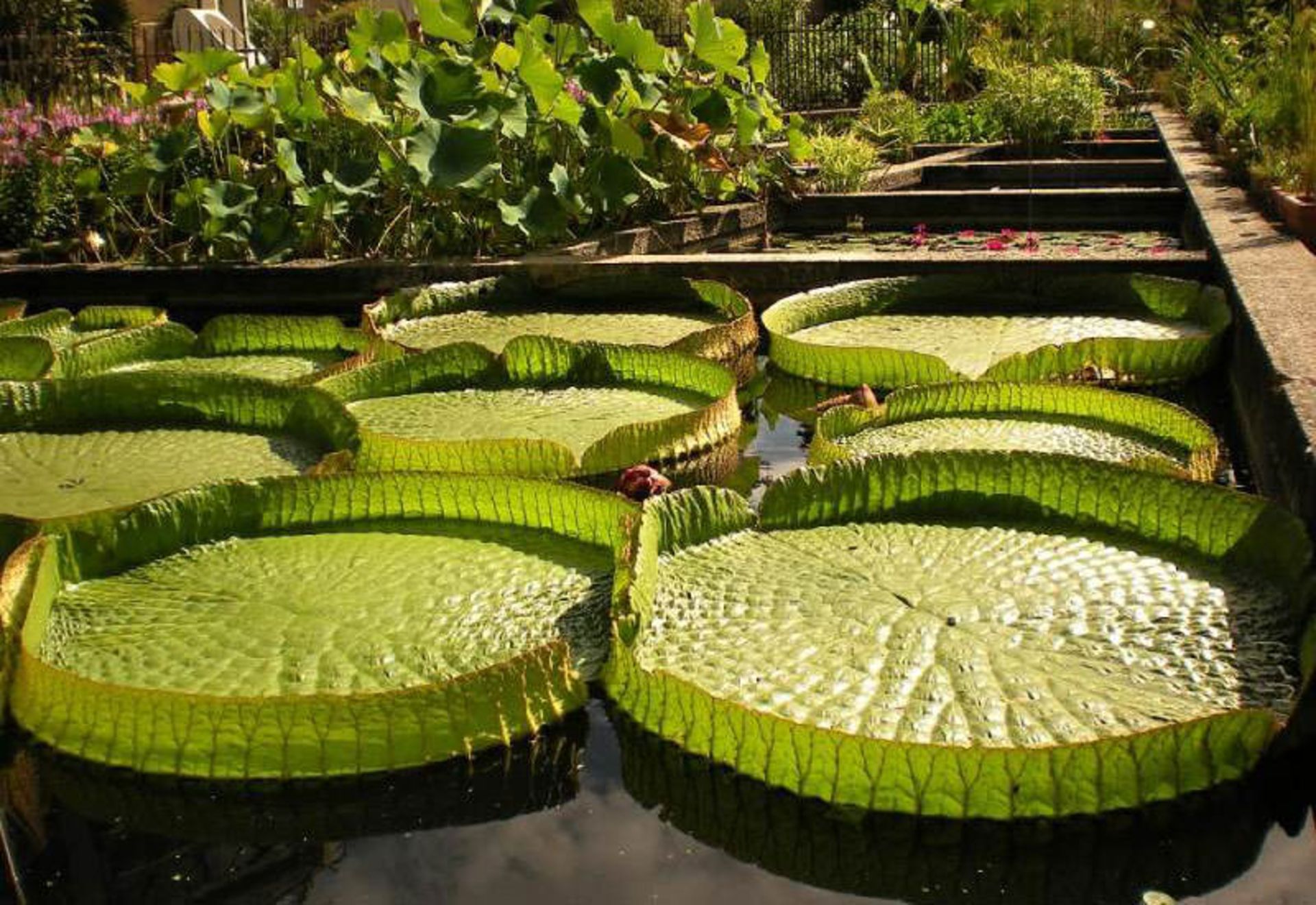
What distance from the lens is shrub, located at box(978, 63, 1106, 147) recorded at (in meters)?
12.3

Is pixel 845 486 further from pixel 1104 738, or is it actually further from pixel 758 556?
pixel 1104 738

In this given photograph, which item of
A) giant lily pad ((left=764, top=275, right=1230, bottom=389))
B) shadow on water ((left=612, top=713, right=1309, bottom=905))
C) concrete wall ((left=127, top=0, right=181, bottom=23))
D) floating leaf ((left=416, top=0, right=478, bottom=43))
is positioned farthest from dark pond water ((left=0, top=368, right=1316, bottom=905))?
concrete wall ((left=127, top=0, right=181, bottom=23))

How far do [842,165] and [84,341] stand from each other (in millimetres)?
5495

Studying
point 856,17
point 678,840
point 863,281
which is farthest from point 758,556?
point 856,17

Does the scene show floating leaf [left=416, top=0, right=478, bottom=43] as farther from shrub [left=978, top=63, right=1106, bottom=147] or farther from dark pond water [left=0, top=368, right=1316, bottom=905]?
shrub [left=978, top=63, right=1106, bottom=147]

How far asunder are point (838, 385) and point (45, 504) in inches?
96.0

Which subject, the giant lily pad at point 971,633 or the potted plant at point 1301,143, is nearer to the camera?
the giant lily pad at point 971,633

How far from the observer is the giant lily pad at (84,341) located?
481cm

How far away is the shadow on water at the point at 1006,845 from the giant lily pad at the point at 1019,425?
134cm

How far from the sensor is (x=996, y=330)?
505 cm

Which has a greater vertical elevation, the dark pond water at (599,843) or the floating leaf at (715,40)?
the floating leaf at (715,40)

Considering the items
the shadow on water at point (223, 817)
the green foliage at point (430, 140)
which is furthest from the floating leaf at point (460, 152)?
the shadow on water at point (223, 817)

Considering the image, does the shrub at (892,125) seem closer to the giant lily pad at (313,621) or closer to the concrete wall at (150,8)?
the giant lily pad at (313,621)

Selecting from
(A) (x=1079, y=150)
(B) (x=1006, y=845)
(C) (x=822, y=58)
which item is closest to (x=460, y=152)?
(B) (x=1006, y=845)
